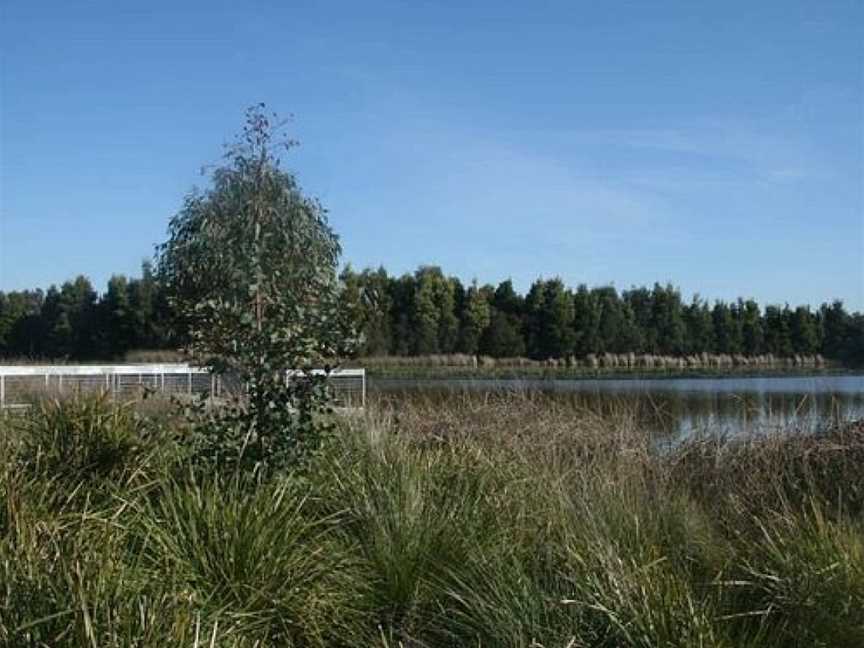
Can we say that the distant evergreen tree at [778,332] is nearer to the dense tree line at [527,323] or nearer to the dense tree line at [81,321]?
the dense tree line at [527,323]

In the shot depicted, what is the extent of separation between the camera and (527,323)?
6450 centimetres

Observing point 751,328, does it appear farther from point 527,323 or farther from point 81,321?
point 81,321

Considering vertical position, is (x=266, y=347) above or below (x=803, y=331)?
below

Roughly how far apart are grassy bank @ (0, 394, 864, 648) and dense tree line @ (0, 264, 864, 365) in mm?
48259

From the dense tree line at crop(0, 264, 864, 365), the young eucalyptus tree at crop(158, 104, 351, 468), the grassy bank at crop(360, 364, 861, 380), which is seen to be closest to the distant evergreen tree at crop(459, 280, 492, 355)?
the dense tree line at crop(0, 264, 864, 365)

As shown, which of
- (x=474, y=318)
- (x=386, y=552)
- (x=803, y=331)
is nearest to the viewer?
(x=386, y=552)

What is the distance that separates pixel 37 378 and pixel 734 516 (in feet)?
64.5

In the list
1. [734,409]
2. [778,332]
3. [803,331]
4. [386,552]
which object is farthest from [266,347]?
[778,332]

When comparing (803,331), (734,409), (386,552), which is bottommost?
(386,552)

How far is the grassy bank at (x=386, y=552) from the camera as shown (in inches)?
176

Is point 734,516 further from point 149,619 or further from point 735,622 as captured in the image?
point 149,619

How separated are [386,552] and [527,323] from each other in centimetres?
5893

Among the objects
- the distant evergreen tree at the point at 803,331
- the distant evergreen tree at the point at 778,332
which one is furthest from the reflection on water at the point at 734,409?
the distant evergreen tree at the point at 778,332

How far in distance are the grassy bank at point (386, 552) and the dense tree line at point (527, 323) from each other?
48259 millimetres
